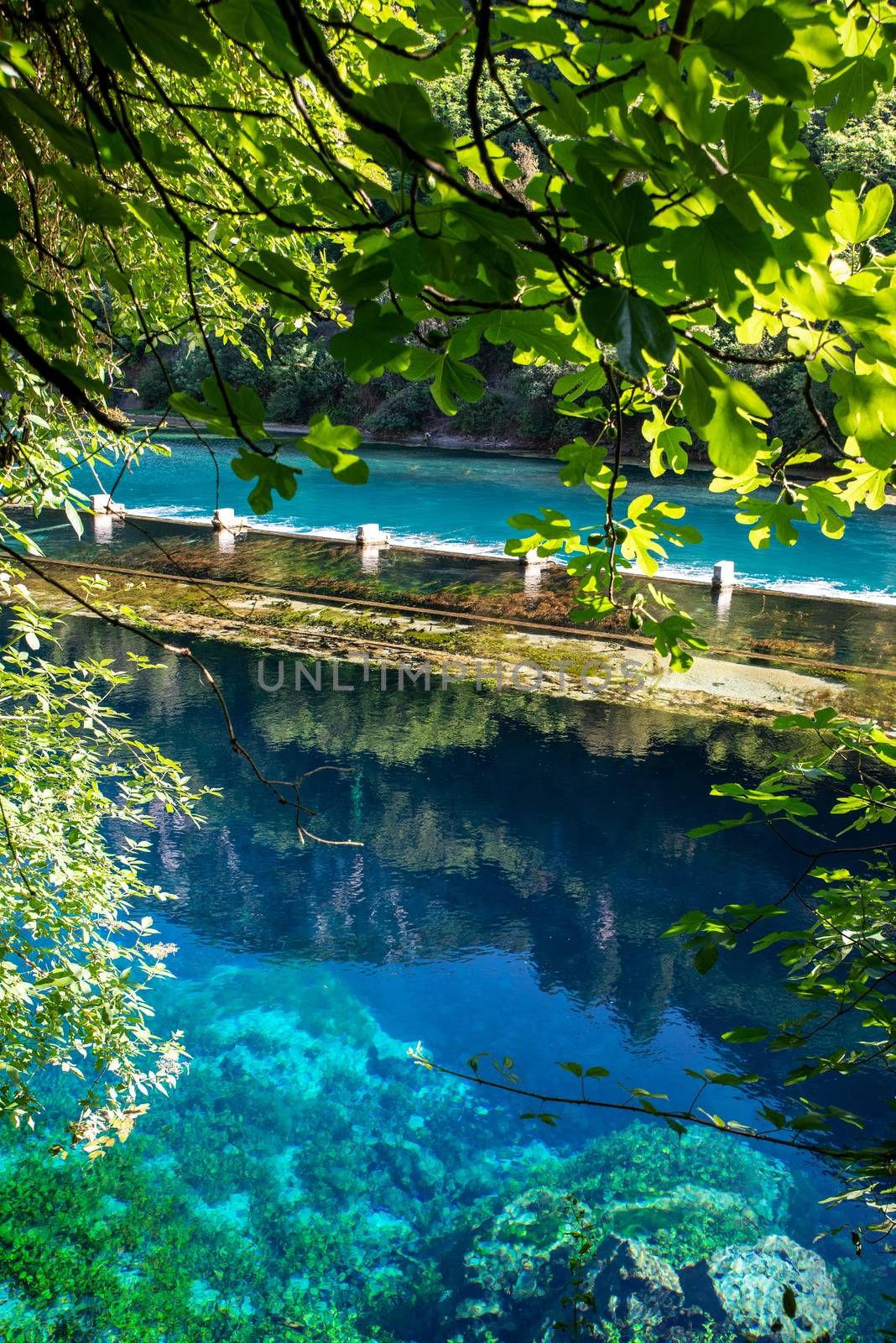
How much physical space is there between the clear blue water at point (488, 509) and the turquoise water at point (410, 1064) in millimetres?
7116

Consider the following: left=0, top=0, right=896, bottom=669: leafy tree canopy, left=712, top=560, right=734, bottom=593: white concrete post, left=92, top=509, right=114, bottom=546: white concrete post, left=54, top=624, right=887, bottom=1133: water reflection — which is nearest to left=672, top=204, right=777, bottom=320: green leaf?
left=0, top=0, right=896, bottom=669: leafy tree canopy

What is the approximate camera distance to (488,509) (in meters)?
17.9

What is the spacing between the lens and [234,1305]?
3.62 metres

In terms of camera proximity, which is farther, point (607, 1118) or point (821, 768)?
point (607, 1118)

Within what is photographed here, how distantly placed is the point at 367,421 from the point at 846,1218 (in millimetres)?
26997

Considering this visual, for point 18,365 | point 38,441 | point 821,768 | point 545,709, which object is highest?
point 18,365

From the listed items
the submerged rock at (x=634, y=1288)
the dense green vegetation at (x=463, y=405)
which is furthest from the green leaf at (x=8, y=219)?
the dense green vegetation at (x=463, y=405)

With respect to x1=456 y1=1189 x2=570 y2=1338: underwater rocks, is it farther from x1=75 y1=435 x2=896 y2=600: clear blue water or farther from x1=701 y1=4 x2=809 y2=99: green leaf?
x1=75 y1=435 x2=896 y2=600: clear blue water

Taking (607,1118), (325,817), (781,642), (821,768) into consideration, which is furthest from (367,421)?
(821,768)

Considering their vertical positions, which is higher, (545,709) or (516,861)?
(545,709)

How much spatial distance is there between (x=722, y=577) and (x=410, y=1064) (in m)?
8.33

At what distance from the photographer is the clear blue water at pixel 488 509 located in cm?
1405

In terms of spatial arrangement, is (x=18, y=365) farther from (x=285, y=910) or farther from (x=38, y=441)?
(x=285, y=910)

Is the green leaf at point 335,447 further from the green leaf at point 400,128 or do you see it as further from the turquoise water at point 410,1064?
the turquoise water at point 410,1064
